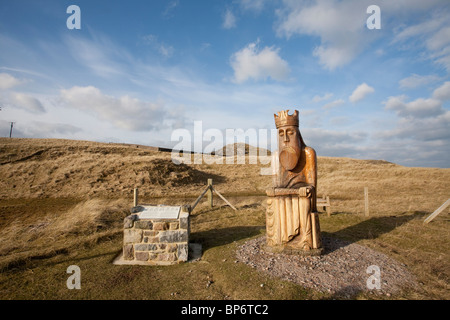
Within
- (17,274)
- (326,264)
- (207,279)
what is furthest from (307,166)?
(17,274)

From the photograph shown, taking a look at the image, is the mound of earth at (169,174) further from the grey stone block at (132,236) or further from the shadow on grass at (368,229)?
the shadow on grass at (368,229)

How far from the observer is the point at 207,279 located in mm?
6102

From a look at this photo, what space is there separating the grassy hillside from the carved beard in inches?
133

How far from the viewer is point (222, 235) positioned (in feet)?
32.4

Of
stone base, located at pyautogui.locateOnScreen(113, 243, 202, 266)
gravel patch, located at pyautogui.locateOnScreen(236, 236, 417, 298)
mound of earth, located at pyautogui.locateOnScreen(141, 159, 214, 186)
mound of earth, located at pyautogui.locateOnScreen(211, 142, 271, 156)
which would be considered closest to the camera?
gravel patch, located at pyautogui.locateOnScreen(236, 236, 417, 298)

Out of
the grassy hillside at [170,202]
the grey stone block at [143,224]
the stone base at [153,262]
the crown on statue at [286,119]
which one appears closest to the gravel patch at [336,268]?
the grassy hillside at [170,202]

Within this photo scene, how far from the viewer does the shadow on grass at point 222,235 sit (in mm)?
8952

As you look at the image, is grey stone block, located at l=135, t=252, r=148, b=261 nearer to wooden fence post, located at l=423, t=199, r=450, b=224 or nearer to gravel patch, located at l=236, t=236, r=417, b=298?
gravel patch, located at l=236, t=236, r=417, b=298

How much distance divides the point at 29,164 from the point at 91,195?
35.9ft

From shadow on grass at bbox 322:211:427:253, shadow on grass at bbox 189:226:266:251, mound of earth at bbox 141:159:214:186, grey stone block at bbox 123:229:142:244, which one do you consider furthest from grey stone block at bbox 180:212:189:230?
mound of earth at bbox 141:159:214:186

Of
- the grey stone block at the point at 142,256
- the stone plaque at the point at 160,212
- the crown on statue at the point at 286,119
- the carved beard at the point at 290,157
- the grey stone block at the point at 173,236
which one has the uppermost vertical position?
the crown on statue at the point at 286,119

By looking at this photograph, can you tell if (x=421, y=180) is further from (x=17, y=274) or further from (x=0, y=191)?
(x=0, y=191)

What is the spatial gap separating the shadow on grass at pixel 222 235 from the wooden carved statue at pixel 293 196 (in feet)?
6.67

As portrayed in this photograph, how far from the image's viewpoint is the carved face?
25.4 ft
